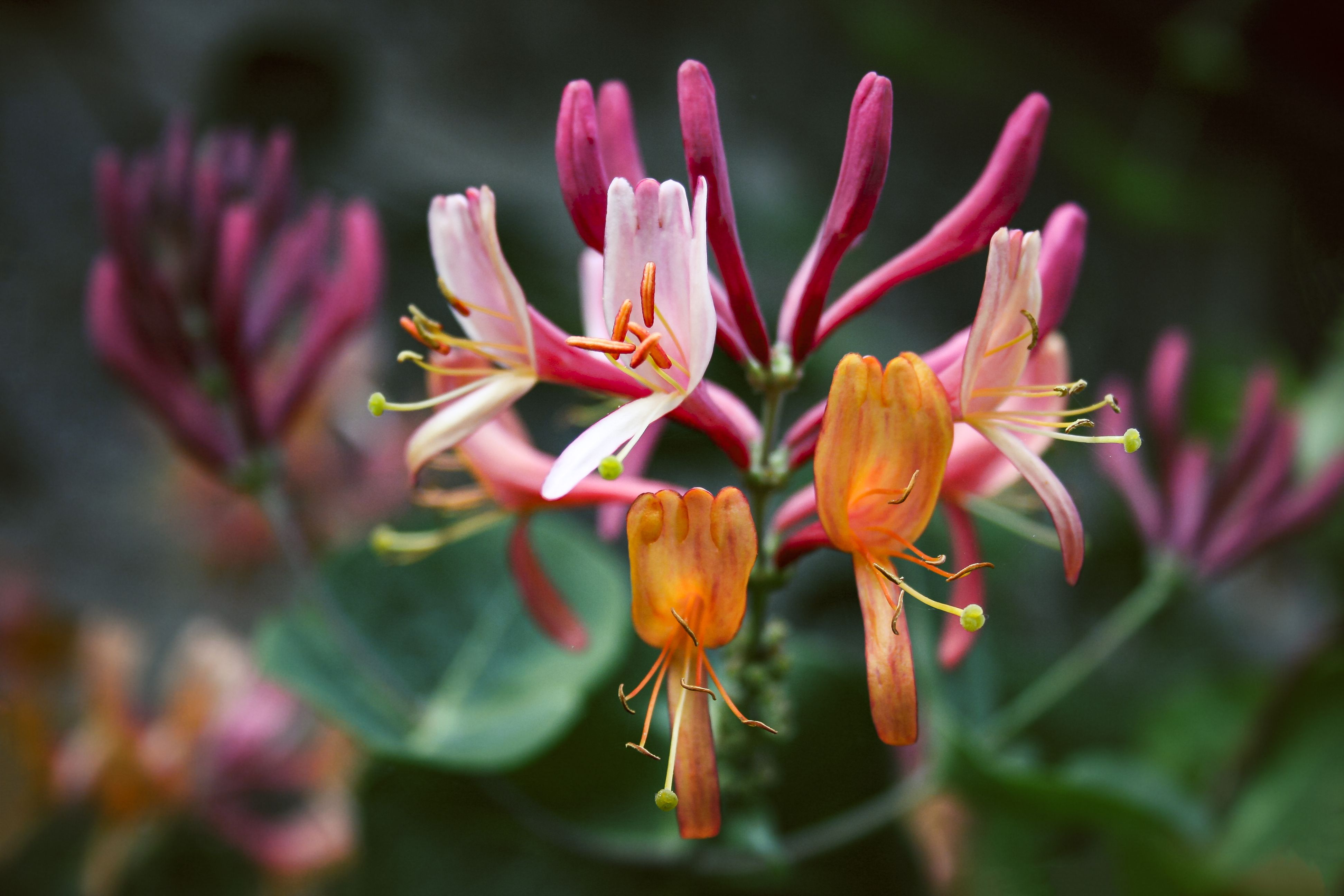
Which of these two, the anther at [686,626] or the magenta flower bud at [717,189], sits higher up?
the magenta flower bud at [717,189]

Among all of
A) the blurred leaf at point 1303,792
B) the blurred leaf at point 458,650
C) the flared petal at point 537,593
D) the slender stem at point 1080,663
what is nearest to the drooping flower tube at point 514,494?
the flared petal at point 537,593

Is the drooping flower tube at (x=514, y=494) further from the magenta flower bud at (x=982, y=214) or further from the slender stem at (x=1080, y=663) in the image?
the slender stem at (x=1080, y=663)

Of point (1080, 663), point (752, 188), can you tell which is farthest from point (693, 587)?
point (752, 188)

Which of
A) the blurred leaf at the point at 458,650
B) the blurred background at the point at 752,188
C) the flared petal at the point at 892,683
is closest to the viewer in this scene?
the flared petal at the point at 892,683

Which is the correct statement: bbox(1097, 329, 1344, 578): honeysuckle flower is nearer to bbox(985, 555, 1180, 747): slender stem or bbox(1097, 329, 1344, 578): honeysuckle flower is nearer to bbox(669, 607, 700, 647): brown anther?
bbox(985, 555, 1180, 747): slender stem

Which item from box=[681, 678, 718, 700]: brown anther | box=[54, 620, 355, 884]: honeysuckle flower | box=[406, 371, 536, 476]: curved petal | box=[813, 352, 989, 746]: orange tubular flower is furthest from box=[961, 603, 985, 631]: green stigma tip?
box=[54, 620, 355, 884]: honeysuckle flower

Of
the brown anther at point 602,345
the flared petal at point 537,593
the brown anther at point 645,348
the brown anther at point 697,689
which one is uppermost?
the brown anther at point 645,348

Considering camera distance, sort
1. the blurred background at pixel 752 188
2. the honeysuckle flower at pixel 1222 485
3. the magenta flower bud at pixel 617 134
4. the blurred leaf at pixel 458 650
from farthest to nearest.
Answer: the blurred background at pixel 752 188 → the honeysuckle flower at pixel 1222 485 → the blurred leaf at pixel 458 650 → the magenta flower bud at pixel 617 134
